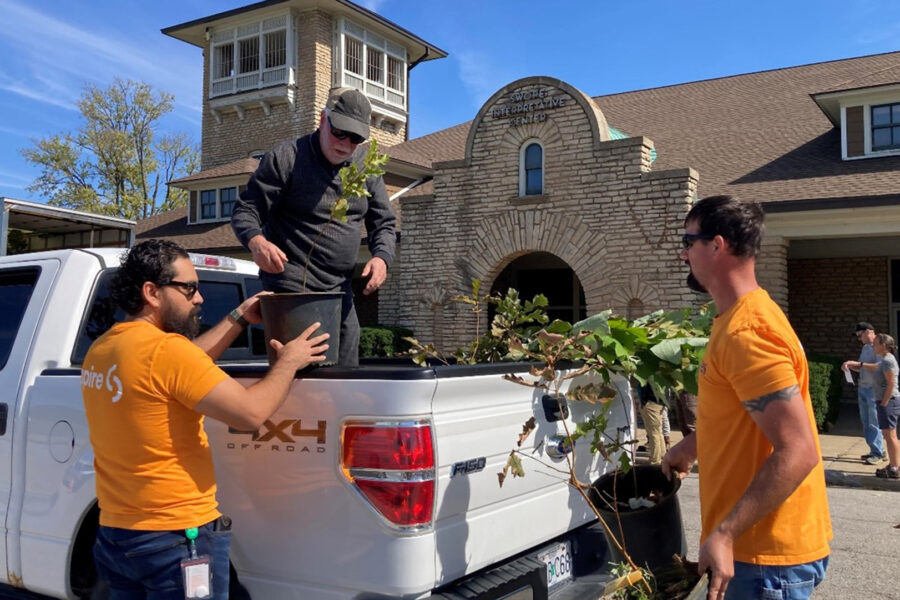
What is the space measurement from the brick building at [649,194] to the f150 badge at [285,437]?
1123cm

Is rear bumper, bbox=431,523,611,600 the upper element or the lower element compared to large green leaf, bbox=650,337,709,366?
lower

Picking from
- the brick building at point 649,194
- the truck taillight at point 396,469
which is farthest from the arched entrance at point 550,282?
the truck taillight at point 396,469

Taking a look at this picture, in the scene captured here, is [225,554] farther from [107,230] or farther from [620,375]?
[107,230]

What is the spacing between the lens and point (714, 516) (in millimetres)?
2268

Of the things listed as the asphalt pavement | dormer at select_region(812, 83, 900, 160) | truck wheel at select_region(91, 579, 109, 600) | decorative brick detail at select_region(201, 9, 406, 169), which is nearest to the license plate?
truck wheel at select_region(91, 579, 109, 600)

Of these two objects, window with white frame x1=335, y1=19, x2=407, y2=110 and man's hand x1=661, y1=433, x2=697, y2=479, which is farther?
window with white frame x1=335, y1=19, x2=407, y2=110

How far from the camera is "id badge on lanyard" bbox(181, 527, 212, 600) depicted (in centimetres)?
230

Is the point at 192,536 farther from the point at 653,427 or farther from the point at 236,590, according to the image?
the point at 653,427

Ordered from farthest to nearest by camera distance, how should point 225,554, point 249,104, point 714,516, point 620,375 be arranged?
point 249,104, point 620,375, point 225,554, point 714,516

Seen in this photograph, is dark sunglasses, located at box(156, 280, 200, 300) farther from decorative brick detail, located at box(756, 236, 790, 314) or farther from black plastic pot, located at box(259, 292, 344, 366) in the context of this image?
decorative brick detail, located at box(756, 236, 790, 314)

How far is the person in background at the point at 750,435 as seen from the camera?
1.98 m

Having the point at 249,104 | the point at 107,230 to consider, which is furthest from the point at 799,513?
the point at 249,104

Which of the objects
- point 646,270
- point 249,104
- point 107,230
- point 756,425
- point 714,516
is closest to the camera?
point 756,425

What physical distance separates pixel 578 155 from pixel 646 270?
8.31 feet
